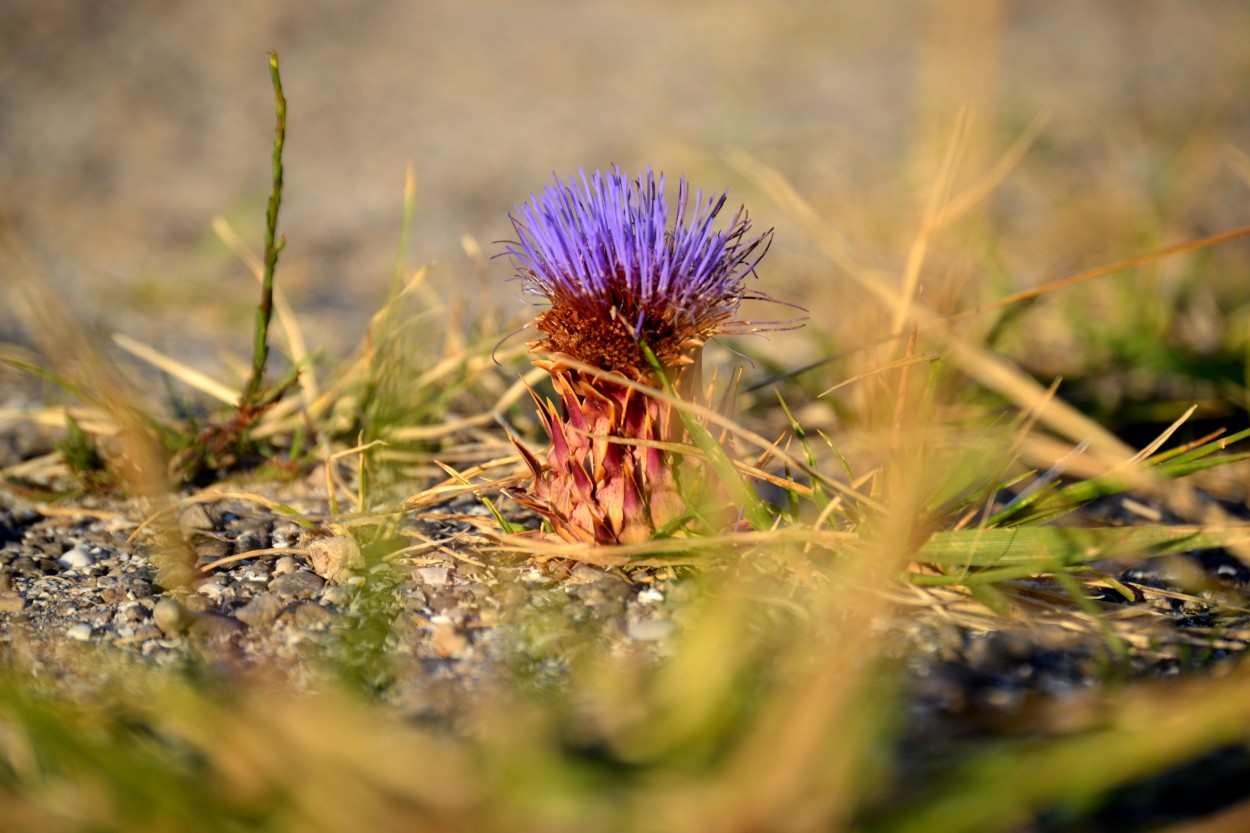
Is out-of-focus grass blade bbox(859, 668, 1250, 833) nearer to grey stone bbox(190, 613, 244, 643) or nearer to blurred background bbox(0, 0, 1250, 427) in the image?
grey stone bbox(190, 613, 244, 643)

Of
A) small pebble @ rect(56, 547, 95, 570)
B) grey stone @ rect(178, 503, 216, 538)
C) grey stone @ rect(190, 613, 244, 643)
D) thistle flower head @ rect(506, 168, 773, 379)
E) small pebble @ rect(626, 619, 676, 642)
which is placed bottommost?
small pebble @ rect(626, 619, 676, 642)

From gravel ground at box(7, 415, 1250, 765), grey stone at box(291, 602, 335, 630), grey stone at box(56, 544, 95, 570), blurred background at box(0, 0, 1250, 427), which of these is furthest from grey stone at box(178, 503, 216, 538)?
blurred background at box(0, 0, 1250, 427)

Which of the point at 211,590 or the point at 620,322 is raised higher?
the point at 620,322

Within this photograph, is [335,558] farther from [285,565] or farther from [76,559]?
[76,559]

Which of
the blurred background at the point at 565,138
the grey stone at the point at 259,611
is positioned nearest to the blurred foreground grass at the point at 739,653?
the grey stone at the point at 259,611

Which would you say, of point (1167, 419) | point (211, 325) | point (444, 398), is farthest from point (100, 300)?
point (1167, 419)

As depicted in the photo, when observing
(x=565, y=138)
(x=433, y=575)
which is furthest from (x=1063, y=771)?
(x=565, y=138)
